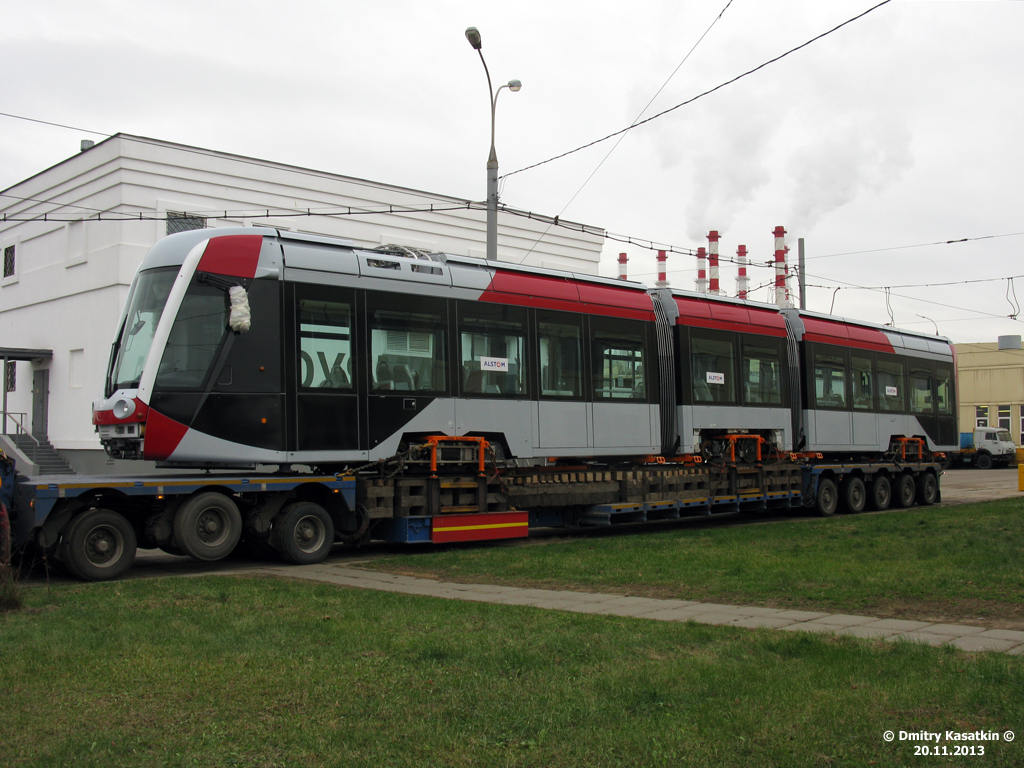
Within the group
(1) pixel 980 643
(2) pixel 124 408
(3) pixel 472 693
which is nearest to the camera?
(3) pixel 472 693

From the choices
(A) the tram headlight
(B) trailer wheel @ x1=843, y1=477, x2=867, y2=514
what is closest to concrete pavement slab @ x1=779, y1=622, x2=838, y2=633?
(A) the tram headlight

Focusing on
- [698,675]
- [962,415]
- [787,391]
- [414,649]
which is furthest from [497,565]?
[962,415]

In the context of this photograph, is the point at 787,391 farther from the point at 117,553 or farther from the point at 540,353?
the point at 117,553

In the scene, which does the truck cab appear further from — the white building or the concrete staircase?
the concrete staircase

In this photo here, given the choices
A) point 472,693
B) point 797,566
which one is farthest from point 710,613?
point 472,693

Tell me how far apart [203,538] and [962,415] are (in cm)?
6836

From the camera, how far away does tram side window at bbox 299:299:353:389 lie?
13234 millimetres

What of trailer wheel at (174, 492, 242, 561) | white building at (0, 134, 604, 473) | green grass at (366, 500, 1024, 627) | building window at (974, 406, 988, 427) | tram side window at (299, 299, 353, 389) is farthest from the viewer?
building window at (974, 406, 988, 427)

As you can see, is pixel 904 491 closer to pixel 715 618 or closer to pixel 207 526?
pixel 715 618

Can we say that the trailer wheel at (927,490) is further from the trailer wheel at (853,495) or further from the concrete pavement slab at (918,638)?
the concrete pavement slab at (918,638)

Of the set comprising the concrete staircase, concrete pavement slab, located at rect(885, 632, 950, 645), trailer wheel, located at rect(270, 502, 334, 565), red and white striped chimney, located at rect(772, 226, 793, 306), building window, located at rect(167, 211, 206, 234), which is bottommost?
concrete pavement slab, located at rect(885, 632, 950, 645)

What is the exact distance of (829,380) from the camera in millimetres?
22750

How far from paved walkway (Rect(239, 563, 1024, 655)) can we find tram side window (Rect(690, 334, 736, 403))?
919cm

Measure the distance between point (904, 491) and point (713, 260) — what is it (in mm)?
28407
